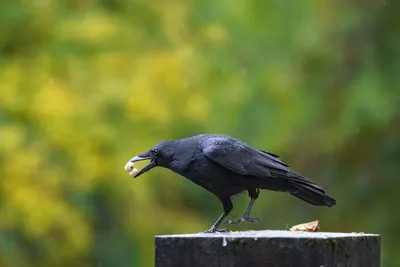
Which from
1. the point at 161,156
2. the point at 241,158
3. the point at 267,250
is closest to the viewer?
the point at 267,250

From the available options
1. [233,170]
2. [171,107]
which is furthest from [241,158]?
[171,107]

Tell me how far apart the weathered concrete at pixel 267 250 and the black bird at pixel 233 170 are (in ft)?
4.18

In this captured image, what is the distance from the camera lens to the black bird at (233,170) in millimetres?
3762

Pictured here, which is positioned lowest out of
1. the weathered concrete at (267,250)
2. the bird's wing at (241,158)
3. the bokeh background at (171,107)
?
the weathered concrete at (267,250)

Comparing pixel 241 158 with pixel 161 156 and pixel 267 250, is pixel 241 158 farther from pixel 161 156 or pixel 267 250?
pixel 267 250

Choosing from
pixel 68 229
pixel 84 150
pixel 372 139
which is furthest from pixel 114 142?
pixel 372 139

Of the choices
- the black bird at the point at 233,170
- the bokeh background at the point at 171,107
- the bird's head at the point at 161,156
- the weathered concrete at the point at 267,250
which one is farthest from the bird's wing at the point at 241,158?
the bokeh background at the point at 171,107

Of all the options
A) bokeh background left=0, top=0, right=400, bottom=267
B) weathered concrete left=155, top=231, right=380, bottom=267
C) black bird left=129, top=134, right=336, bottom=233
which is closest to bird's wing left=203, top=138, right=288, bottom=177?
black bird left=129, top=134, right=336, bottom=233

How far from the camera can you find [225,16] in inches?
358

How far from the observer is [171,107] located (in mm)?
8398

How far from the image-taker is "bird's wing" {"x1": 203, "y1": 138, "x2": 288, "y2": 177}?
379 cm

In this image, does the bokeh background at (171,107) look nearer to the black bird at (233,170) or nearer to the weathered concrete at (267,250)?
the black bird at (233,170)

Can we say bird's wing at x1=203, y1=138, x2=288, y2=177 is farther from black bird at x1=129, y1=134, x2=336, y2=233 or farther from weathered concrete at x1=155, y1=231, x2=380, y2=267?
weathered concrete at x1=155, y1=231, x2=380, y2=267

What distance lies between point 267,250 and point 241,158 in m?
1.55
